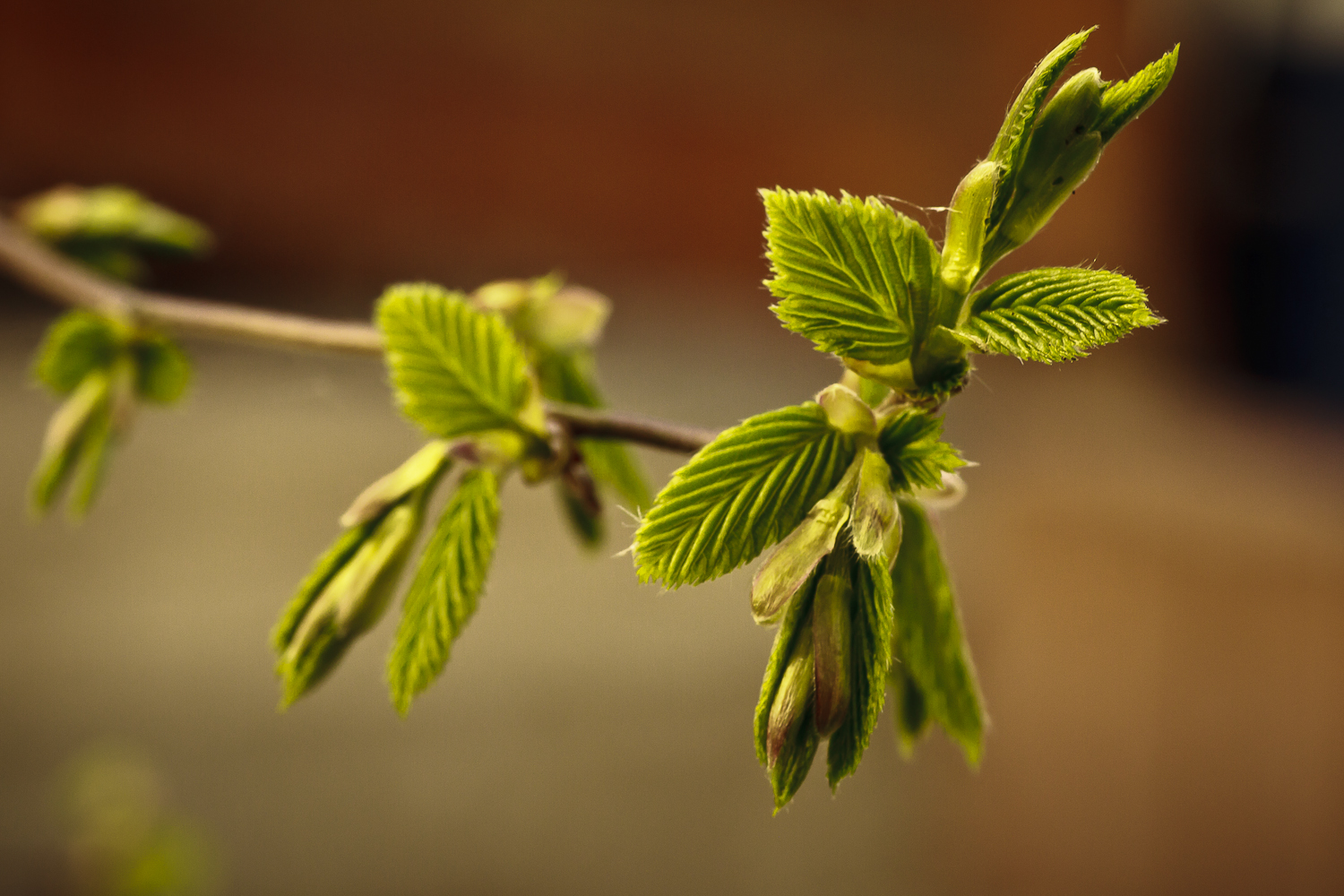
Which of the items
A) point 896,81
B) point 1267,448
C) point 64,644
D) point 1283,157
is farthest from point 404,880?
point 1283,157

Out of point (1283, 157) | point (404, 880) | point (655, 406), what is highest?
point (1283, 157)

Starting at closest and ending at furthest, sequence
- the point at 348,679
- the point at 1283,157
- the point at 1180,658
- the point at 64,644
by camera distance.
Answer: the point at 64,644
the point at 348,679
the point at 1283,157
the point at 1180,658

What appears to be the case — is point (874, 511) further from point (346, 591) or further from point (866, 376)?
point (346, 591)

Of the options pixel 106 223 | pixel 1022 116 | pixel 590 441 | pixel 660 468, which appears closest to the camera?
pixel 1022 116

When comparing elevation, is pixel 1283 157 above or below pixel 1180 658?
above

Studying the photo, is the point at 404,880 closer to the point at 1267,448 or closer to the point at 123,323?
the point at 123,323

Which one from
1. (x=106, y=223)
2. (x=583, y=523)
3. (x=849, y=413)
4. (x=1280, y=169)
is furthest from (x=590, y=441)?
(x=1280, y=169)
